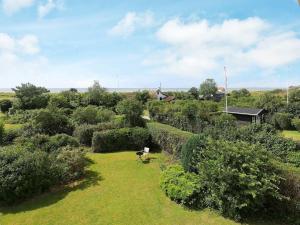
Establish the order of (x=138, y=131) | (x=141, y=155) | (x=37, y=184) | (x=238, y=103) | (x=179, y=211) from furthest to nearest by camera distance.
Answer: (x=238, y=103) → (x=138, y=131) → (x=141, y=155) → (x=37, y=184) → (x=179, y=211)

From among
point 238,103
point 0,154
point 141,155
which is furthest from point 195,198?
point 238,103

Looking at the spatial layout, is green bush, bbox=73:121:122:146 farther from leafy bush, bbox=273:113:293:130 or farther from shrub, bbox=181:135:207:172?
leafy bush, bbox=273:113:293:130

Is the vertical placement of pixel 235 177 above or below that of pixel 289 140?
below

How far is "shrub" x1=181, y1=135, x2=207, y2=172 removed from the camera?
12.9m

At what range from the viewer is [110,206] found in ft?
39.3

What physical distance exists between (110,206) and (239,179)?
210 inches

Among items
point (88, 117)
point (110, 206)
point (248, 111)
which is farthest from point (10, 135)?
point (248, 111)

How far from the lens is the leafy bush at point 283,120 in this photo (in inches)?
1394

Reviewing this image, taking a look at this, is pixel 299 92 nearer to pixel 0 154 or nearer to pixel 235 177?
pixel 235 177

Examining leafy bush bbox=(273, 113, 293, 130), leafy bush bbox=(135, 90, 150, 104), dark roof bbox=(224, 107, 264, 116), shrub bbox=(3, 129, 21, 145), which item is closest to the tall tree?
leafy bush bbox=(135, 90, 150, 104)

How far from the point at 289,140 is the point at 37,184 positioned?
11.5m

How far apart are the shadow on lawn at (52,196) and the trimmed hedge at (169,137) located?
4765 mm

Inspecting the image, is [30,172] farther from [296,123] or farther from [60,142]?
[296,123]

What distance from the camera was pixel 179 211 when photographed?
1136 cm
